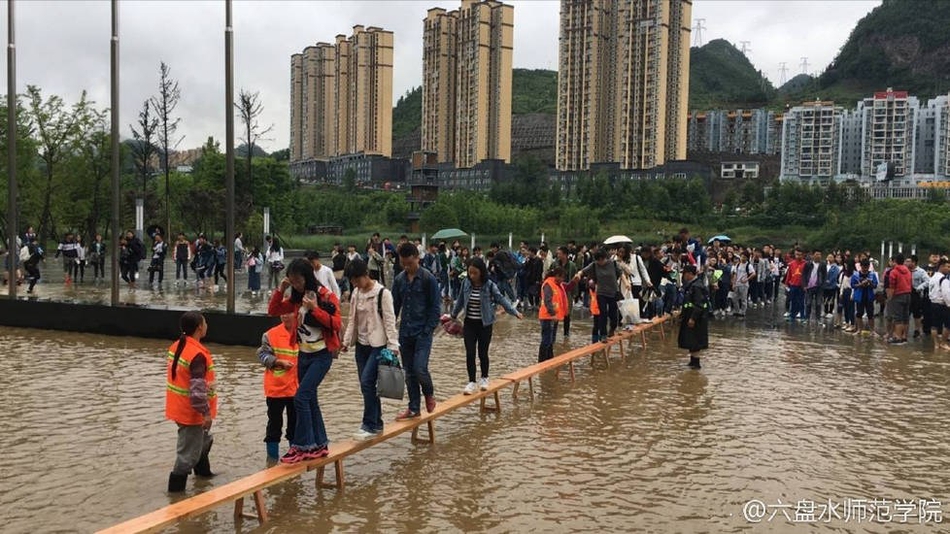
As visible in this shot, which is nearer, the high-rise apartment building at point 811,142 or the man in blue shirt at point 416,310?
the man in blue shirt at point 416,310

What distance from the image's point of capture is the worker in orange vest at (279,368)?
616 cm

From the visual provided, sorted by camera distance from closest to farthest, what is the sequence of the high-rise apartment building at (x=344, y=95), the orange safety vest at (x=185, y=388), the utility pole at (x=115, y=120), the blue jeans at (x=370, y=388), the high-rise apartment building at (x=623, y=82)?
1. the orange safety vest at (x=185, y=388)
2. the blue jeans at (x=370, y=388)
3. the utility pole at (x=115, y=120)
4. the high-rise apartment building at (x=623, y=82)
5. the high-rise apartment building at (x=344, y=95)

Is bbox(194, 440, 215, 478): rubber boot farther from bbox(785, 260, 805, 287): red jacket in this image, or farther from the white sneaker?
bbox(785, 260, 805, 287): red jacket

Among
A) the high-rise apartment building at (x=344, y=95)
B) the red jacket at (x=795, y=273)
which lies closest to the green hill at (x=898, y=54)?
the high-rise apartment building at (x=344, y=95)

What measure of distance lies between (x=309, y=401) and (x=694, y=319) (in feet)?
24.0

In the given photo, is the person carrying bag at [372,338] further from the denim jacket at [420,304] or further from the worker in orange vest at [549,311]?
the worker in orange vest at [549,311]

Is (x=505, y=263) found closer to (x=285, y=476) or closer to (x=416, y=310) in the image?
(x=416, y=310)

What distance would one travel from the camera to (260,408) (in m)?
8.73

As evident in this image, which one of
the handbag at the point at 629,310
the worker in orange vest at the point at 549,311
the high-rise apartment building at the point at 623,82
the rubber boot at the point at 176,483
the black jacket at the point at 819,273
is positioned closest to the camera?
the rubber boot at the point at 176,483

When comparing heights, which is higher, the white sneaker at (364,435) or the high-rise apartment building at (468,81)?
the high-rise apartment building at (468,81)

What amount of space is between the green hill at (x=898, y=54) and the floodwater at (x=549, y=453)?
148 metres

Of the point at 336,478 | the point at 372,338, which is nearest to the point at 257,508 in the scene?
the point at 336,478

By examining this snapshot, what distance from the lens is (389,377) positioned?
6.44 m

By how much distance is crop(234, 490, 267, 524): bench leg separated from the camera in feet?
17.8
